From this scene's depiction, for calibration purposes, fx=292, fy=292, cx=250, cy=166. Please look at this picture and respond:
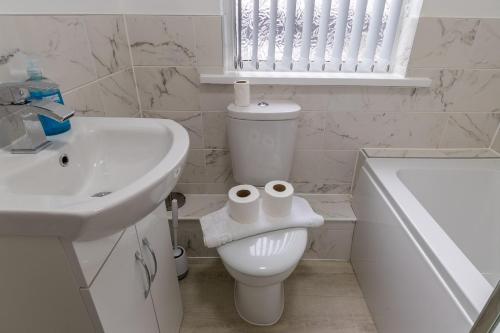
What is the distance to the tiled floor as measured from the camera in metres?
1.24

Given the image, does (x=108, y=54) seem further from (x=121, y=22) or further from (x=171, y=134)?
(x=171, y=134)

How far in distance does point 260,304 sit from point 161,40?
1173 mm

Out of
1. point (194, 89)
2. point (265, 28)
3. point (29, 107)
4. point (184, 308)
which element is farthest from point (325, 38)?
point (184, 308)

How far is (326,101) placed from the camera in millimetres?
1367

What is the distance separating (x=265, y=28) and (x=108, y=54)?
0.68m

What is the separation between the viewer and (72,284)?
1.72 feet

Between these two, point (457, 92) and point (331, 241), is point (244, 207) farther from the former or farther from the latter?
point (457, 92)

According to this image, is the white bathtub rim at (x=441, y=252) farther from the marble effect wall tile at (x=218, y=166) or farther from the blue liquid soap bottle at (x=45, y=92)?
the blue liquid soap bottle at (x=45, y=92)

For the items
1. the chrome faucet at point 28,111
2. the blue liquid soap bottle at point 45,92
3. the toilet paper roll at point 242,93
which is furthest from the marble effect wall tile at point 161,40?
the chrome faucet at point 28,111

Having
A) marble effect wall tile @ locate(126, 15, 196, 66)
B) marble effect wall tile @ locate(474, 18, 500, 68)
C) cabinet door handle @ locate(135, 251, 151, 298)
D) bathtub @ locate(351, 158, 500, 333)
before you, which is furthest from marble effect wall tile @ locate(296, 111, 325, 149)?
cabinet door handle @ locate(135, 251, 151, 298)

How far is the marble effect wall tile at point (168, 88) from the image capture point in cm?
130

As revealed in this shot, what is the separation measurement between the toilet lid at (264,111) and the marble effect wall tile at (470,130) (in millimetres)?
798

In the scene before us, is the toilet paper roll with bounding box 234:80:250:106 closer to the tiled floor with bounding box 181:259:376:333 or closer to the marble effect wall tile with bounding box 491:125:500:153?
the tiled floor with bounding box 181:259:376:333

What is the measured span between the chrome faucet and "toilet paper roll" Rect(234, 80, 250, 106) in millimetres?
716
